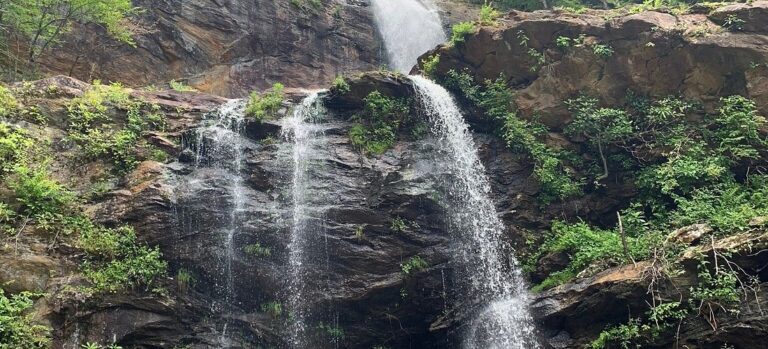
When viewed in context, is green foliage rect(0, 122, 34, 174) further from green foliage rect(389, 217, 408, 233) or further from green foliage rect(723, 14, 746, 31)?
green foliage rect(723, 14, 746, 31)

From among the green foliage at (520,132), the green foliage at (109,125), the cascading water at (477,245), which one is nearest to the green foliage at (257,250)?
the green foliage at (109,125)

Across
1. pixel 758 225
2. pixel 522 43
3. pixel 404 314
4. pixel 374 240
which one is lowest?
pixel 404 314

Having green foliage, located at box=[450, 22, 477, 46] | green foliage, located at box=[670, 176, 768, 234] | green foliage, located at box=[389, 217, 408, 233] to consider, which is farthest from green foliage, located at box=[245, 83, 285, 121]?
green foliage, located at box=[670, 176, 768, 234]

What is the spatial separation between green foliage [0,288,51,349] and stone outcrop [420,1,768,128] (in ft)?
40.4

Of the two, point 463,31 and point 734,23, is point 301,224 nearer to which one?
point 463,31

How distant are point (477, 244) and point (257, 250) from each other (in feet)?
17.4

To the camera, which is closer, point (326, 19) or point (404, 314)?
point (404, 314)

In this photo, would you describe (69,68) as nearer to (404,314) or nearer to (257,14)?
(257,14)

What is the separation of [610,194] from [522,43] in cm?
491

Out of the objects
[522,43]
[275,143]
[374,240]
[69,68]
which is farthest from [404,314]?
[69,68]

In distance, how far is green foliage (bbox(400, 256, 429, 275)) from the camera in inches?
512

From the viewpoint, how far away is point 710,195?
1273 centimetres

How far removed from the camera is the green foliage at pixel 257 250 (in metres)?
12.7

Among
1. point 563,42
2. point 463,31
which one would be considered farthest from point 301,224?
point 563,42
